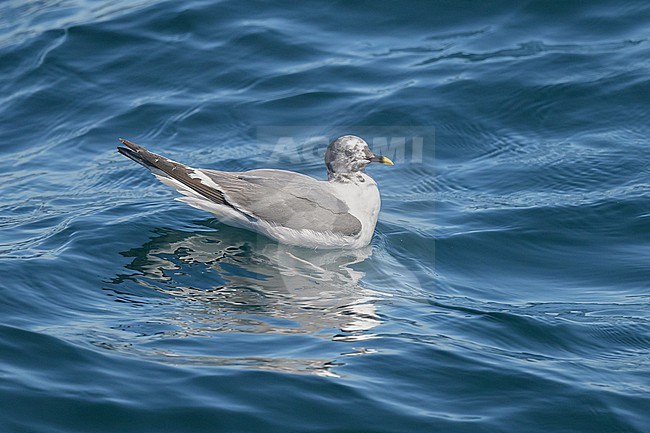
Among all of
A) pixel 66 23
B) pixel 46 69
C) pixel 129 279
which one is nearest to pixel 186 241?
pixel 129 279

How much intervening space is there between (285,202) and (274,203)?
0.09 m

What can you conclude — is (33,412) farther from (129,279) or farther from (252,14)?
(252,14)

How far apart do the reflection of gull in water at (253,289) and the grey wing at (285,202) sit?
25 cm

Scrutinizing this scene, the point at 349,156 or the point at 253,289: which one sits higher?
the point at 349,156

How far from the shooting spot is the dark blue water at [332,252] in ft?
19.4

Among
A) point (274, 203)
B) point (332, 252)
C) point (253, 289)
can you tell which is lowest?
point (253, 289)

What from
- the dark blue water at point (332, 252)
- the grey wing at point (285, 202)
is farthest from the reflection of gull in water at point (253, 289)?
the grey wing at point (285, 202)

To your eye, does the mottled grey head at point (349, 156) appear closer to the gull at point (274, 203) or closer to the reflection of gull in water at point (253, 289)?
the gull at point (274, 203)

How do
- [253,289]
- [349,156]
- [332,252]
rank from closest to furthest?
[253,289] < [332,252] < [349,156]

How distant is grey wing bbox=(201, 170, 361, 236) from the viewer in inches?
338

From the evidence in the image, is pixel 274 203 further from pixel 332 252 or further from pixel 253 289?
pixel 253 289

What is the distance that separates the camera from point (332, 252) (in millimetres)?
8750

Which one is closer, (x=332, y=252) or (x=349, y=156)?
(x=332, y=252)

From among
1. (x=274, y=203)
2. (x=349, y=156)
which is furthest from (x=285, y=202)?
(x=349, y=156)
